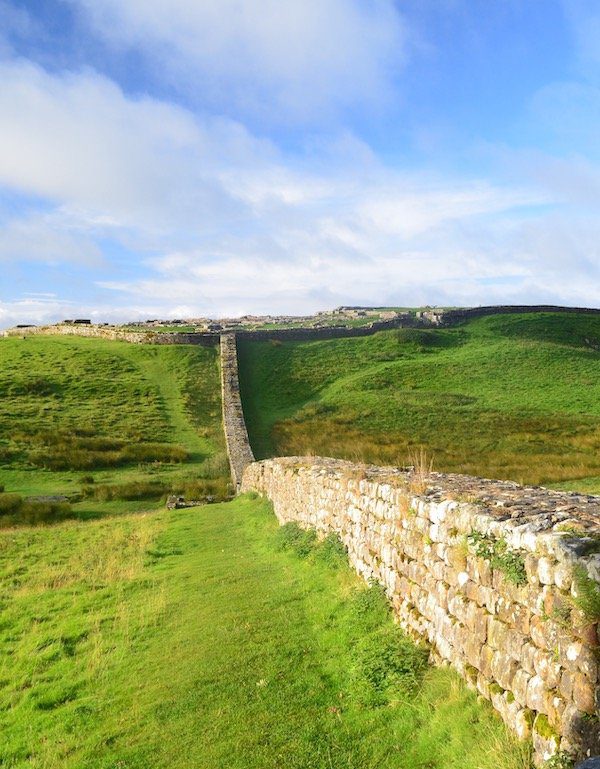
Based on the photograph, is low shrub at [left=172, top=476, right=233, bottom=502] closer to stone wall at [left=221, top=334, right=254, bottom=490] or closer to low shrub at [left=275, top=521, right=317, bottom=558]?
stone wall at [left=221, top=334, right=254, bottom=490]

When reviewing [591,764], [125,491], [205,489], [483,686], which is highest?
[591,764]

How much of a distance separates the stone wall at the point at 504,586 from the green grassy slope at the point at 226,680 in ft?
1.14

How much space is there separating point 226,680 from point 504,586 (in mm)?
4060

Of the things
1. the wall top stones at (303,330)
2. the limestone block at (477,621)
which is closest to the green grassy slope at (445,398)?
the wall top stones at (303,330)

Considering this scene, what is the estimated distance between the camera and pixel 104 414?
41.1 m

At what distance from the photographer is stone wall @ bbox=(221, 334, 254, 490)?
101ft

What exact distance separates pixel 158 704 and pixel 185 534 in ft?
37.0

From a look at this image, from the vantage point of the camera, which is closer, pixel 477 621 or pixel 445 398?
pixel 477 621

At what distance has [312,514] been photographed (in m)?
13.6

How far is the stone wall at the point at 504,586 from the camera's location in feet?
15.1

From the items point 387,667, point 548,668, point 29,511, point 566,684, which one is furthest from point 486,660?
point 29,511

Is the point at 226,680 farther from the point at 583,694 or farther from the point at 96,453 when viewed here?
the point at 96,453

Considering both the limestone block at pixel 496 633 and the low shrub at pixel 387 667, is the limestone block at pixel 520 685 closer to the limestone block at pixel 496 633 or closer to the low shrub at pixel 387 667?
the limestone block at pixel 496 633

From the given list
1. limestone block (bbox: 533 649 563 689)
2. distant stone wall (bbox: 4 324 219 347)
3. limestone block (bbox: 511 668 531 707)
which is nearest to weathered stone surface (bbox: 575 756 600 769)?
limestone block (bbox: 533 649 563 689)
